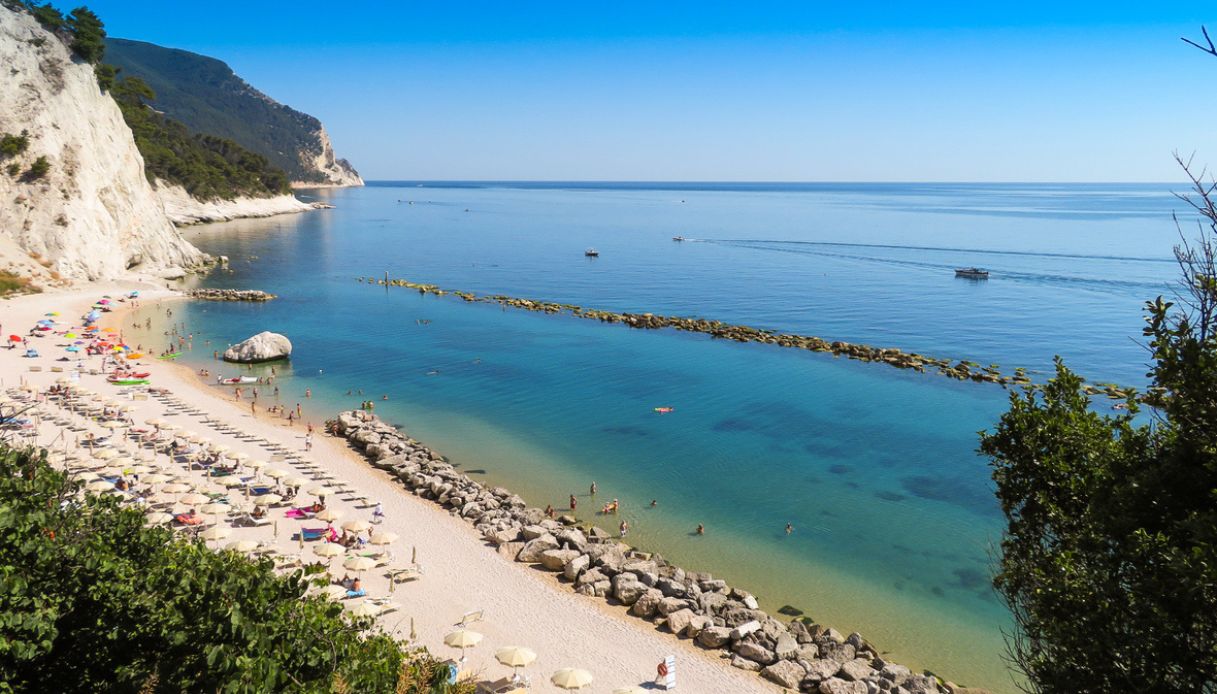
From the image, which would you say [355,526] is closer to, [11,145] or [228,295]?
[228,295]

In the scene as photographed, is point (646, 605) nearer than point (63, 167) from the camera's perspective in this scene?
Yes

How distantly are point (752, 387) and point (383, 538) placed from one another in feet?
103

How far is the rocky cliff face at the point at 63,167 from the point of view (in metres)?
67.5

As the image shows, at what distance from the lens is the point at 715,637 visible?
71.4 ft

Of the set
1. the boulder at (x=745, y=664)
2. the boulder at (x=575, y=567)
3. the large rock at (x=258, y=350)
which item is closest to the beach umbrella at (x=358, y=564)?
the boulder at (x=575, y=567)

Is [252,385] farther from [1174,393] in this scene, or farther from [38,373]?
[1174,393]

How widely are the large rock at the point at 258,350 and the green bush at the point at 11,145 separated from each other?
33.5 m

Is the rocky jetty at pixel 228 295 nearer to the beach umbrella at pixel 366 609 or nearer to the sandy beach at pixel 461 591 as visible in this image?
the sandy beach at pixel 461 591

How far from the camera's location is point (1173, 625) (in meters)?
9.30

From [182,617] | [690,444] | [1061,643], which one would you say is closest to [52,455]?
[182,617]

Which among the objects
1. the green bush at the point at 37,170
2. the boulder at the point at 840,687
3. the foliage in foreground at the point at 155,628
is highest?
the green bush at the point at 37,170

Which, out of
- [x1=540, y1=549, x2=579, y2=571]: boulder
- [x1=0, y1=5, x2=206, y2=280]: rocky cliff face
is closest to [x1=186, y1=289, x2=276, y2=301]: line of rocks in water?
[x1=0, y1=5, x2=206, y2=280]: rocky cliff face

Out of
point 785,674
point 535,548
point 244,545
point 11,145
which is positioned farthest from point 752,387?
point 11,145

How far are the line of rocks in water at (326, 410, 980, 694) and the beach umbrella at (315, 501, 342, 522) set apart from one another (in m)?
A: 4.33
